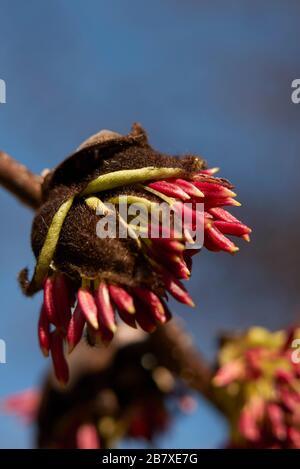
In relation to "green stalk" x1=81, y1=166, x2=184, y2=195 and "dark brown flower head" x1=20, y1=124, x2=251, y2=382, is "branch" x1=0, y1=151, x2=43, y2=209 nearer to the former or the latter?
"dark brown flower head" x1=20, y1=124, x2=251, y2=382

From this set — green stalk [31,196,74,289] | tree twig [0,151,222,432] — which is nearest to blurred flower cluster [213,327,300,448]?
tree twig [0,151,222,432]

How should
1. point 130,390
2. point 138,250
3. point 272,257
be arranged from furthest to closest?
point 272,257, point 130,390, point 138,250

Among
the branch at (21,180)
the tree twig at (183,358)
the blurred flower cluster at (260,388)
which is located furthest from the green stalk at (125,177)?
the tree twig at (183,358)

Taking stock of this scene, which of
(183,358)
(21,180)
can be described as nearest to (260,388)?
(183,358)

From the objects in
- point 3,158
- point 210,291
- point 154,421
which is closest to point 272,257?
point 210,291

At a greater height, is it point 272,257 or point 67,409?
point 272,257

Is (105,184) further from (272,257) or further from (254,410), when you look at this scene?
(272,257)
